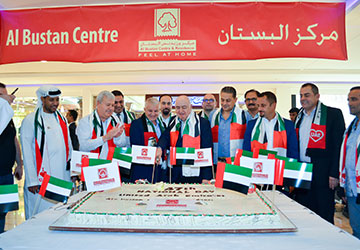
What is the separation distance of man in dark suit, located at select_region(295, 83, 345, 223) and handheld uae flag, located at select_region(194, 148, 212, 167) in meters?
1.01

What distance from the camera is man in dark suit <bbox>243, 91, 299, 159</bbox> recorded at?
112 inches

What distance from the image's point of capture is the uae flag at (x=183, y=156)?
2400 mm

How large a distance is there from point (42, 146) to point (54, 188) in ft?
3.39

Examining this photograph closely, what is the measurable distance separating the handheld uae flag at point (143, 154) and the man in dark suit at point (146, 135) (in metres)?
0.65

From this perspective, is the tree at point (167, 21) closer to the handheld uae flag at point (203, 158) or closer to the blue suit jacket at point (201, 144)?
the blue suit jacket at point (201, 144)

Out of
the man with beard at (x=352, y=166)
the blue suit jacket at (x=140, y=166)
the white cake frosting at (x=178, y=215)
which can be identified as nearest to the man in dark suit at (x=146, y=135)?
the blue suit jacket at (x=140, y=166)

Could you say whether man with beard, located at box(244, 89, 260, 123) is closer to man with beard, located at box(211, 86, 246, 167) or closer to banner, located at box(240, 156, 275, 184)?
man with beard, located at box(211, 86, 246, 167)

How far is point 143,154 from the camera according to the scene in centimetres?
237

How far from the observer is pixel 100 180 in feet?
5.51

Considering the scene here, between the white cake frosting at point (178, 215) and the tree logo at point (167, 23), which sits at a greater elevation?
the tree logo at point (167, 23)

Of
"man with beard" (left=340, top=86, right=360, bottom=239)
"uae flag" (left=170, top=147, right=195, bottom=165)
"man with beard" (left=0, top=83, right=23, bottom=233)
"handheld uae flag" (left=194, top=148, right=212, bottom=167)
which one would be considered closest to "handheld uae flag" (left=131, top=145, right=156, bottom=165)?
"uae flag" (left=170, top=147, right=195, bottom=165)

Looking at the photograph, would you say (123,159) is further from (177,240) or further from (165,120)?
(165,120)

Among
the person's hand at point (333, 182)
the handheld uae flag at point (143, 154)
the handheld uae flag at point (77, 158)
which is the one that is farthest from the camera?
the person's hand at point (333, 182)

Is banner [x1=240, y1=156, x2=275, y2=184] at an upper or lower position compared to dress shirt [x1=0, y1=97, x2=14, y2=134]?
lower
